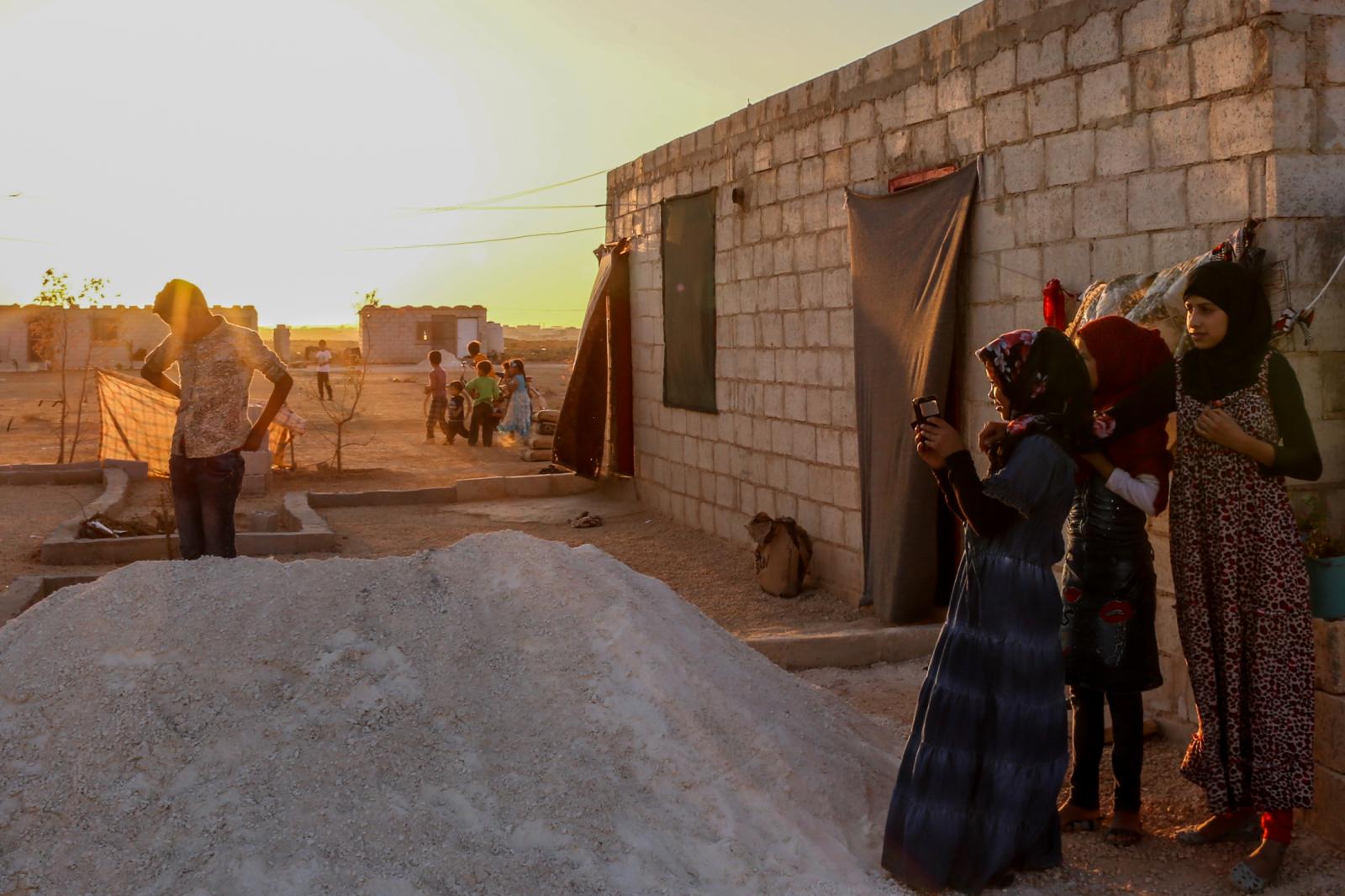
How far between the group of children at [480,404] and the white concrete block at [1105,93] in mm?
11824

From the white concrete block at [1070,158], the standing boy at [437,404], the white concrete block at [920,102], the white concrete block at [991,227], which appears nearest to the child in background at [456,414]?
the standing boy at [437,404]

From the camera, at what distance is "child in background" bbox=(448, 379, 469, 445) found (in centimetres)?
1792

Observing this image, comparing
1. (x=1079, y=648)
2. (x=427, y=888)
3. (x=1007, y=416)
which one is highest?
(x=1007, y=416)

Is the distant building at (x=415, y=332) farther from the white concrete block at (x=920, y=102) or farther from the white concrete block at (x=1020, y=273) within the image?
the white concrete block at (x=1020, y=273)

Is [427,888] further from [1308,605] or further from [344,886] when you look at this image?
[1308,605]

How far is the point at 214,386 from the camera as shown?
18.4ft

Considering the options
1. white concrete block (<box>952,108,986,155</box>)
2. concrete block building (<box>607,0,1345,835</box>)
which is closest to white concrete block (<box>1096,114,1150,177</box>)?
concrete block building (<box>607,0,1345,835</box>)

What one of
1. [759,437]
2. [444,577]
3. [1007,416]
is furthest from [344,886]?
[759,437]

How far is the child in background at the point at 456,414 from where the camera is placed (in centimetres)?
1792

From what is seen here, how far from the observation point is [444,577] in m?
4.34

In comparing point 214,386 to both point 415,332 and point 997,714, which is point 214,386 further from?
point 415,332

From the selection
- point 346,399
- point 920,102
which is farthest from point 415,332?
point 920,102

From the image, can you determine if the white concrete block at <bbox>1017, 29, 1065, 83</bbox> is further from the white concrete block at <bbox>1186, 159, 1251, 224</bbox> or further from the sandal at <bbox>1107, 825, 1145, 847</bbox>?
the sandal at <bbox>1107, 825, 1145, 847</bbox>

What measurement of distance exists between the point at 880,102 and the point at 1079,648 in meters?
4.26
